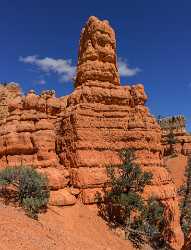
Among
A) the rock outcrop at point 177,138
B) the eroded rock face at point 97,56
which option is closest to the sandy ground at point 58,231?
the eroded rock face at point 97,56

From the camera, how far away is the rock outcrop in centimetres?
7019

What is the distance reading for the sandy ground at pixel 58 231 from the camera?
61.7 feet

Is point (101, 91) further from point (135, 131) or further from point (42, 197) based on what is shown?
point (42, 197)

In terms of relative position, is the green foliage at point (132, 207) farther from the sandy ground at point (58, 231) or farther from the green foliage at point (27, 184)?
the green foliage at point (27, 184)

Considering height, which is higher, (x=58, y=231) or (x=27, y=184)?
(x=27, y=184)

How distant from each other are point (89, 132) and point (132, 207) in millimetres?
5951

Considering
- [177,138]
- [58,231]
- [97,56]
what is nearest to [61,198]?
[58,231]

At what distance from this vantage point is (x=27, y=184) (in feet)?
84.0

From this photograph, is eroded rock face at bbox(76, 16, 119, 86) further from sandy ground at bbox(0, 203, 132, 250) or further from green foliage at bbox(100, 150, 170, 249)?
sandy ground at bbox(0, 203, 132, 250)

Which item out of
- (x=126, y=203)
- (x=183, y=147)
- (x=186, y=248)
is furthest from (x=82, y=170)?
(x=183, y=147)

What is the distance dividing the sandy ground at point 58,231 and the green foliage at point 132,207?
1.36 metres

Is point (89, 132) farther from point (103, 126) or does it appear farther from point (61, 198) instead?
point (61, 198)

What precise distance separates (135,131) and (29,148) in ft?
25.5

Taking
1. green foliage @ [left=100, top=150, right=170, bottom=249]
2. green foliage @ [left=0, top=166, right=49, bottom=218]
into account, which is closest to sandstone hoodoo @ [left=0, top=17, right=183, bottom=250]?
green foliage @ [left=100, top=150, right=170, bottom=249]
